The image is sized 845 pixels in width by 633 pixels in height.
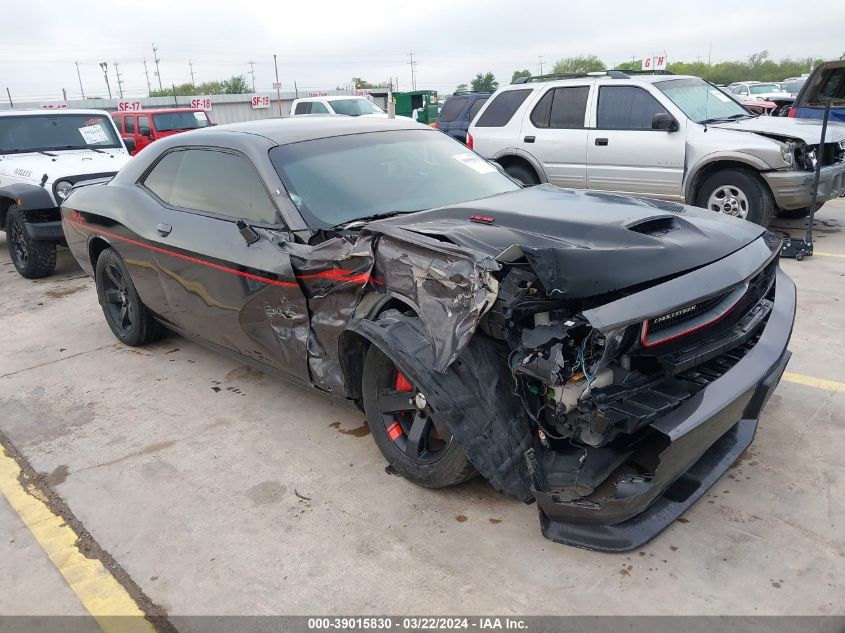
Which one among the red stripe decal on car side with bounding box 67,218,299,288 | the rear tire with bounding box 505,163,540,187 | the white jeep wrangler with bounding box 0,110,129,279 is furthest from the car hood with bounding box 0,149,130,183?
the rear tire with bounding box 505,163,540,187

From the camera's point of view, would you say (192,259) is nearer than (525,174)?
Yes

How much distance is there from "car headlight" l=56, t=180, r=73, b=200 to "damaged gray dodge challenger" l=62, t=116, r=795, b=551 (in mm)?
4217

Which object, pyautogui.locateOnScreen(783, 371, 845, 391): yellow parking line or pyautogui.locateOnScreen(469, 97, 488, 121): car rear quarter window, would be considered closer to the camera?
pyautogui.locateOnScreen(783, 371, 845, 391): yellow parking line

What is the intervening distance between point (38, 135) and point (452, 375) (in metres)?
7.84

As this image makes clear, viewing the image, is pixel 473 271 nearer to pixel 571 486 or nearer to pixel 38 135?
pixel 571 486

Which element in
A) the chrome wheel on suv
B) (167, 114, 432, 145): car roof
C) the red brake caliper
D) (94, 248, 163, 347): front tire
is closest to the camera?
the red brake caliper

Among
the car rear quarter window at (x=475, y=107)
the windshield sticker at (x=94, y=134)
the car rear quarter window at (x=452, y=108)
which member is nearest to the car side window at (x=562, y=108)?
the car rear quarter window at (x=475, y=107)

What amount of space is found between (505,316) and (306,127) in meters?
2.27

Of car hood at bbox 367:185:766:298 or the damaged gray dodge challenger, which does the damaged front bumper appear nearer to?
the damaged gray dodge challenger

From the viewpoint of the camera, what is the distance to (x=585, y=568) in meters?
2.64

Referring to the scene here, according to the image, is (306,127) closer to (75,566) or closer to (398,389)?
(398,389)

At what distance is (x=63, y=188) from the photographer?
7.54m

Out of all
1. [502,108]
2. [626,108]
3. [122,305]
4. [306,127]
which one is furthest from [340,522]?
[502,108]

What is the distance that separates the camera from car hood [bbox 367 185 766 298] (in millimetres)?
2609
